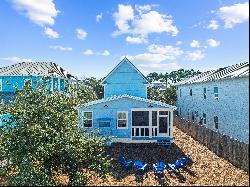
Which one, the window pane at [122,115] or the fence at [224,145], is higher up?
the window pane at [122,115]

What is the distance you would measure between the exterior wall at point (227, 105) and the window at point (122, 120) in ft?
26.4

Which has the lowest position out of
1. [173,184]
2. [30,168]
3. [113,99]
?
[173,184]

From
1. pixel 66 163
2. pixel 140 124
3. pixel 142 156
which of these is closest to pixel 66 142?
pixel 66 163

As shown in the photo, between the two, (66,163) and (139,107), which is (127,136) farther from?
(66,163)

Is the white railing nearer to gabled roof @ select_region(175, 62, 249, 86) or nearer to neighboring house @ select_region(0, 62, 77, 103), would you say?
gabled roof @ select_region(175, 62, 249, 86)

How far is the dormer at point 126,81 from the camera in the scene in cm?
3138

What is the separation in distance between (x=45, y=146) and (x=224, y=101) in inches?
660

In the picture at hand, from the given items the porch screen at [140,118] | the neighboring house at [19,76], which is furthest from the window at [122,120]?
the neighboring house at [19,76]

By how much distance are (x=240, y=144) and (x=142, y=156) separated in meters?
6.49

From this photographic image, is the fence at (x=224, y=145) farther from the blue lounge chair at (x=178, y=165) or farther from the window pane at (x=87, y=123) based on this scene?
the window pane at (x=87, y=123)

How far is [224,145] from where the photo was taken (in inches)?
796

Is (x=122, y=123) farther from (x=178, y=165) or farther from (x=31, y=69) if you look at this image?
(x=31, y=69)

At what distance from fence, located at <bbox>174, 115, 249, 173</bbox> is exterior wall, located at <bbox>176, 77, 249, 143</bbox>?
1.91 metres

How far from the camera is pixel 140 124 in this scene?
1066 inches
